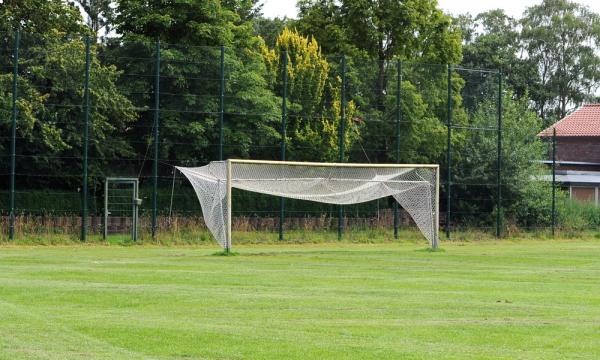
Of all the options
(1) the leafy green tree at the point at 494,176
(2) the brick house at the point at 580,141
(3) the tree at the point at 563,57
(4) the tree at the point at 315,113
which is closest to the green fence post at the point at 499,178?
(1) the leafy green tree at the point at 494,176

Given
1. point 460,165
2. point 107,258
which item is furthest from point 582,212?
point 107,258

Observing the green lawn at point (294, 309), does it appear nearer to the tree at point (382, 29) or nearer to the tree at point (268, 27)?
the tree at point (382, 29)

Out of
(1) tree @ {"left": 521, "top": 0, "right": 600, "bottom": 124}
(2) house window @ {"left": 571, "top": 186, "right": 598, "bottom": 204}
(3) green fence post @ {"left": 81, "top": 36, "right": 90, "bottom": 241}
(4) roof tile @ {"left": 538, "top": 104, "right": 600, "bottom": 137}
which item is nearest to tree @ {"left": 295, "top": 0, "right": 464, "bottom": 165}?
(2) house window @ {"left": 571, "top": 186, "right": 598, "bottom": 204}

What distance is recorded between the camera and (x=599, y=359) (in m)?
10.1

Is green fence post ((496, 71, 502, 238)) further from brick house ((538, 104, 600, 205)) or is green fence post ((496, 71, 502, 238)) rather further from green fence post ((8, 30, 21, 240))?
brick house ((538, 104, 600, 205))

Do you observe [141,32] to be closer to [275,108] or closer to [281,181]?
[275,108]

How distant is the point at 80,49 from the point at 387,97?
10570mm

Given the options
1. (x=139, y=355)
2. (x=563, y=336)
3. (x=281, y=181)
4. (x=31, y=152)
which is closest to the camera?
(x=139, y=355)

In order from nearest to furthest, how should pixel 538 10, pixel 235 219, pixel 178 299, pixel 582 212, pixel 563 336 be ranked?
pixel 563 336, pixel 178 299, pixel 235 219, pixel 582 212, pixel 538 10

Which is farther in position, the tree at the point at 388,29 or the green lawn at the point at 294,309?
the tree at the point at 388,29

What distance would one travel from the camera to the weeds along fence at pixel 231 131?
32.0 metres

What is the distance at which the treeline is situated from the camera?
32219 mm

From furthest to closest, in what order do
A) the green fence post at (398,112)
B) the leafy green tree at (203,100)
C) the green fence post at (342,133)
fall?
the green fence post at (398,112)
the green fence post at (342,133)
the leafy green tree at (203,100)

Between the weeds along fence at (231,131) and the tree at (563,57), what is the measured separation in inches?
1972
